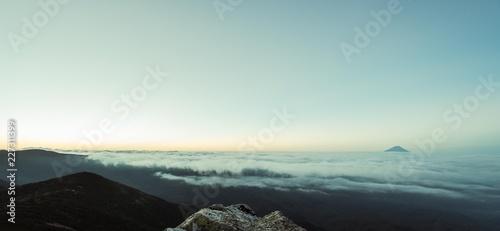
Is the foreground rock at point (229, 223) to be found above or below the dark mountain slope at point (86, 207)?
above

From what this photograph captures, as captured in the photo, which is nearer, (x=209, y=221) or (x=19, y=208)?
(x=209, y=221)

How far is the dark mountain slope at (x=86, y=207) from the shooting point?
89.9 m

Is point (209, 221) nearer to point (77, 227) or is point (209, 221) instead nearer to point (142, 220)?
point (77, 227)

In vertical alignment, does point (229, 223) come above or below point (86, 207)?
above

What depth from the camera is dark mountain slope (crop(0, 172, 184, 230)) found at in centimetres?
8988

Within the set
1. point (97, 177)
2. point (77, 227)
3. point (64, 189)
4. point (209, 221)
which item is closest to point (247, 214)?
point (209, 221)

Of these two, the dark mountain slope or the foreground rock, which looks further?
the dark mountain slope

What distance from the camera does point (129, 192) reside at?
170500mm

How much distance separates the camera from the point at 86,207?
11831cm

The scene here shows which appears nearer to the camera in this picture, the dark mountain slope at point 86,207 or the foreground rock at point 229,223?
the foreground rock at point 229,223

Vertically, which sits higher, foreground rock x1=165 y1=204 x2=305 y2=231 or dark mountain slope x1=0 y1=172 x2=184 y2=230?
foreground rock x1=165 y1=204 x2=305 y2=231

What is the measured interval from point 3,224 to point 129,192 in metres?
105

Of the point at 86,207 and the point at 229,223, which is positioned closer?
the point at 229,223

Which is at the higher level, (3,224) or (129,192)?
(3,224)
